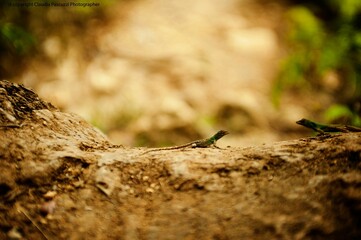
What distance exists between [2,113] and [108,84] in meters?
3.16

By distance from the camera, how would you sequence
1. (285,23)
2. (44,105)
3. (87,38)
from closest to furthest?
(44,105) < (87,38) < (285,23)

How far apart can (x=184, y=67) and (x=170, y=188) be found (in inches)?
147

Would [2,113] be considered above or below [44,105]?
below

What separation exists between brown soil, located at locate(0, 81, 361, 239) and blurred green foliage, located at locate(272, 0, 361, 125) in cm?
242

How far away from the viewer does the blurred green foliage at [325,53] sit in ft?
12.3

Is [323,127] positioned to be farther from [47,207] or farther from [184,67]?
[184,67]

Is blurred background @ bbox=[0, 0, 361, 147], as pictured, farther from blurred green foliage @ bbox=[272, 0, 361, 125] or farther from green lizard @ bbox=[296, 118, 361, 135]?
green lizard @ bbox=[296, 118, 361, 135]

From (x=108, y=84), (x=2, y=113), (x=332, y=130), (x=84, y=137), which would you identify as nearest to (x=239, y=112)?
(x=108, y=84)

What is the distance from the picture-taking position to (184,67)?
192 inches

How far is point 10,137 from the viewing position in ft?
4.59

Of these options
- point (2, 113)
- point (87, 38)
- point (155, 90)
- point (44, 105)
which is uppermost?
point (87, 38)

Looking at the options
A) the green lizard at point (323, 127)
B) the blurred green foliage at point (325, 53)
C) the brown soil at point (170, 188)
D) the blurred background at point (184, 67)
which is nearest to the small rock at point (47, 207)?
the brown soil at point (170, 188)

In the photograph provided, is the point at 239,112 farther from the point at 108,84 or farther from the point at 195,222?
the point at 195,222

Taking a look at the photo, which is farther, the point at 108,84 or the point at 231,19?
the point at 231,19
